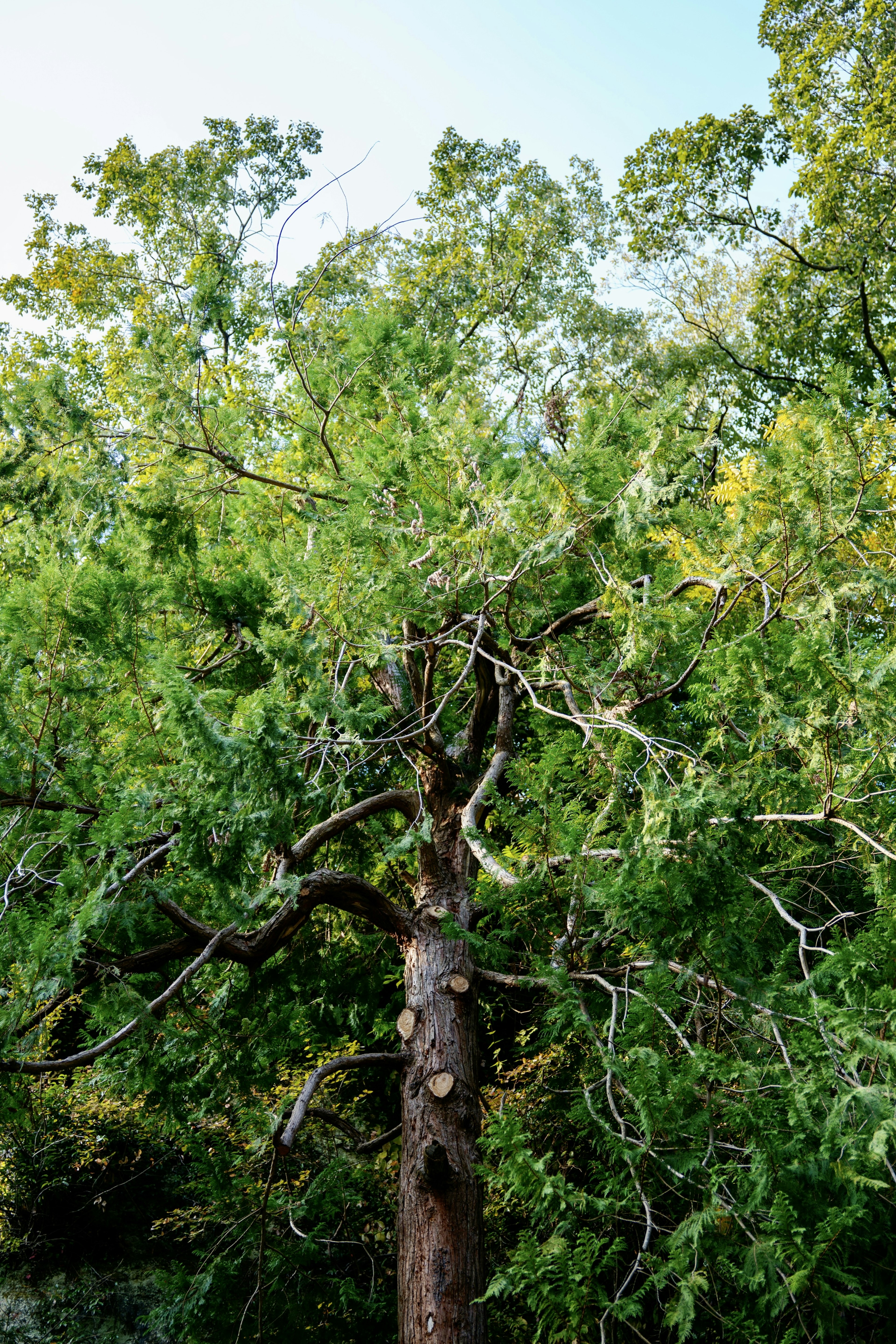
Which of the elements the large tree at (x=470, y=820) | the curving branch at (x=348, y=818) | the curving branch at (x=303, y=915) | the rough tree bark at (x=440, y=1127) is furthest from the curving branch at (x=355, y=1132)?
the curving branch at (x=348, y=818)

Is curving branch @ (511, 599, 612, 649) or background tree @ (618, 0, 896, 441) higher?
background tree @ (618, 0, 896, 441)

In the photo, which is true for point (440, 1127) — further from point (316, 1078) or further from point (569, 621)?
point (569, 621)

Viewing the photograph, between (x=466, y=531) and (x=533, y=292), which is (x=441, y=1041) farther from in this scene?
(x=533, y=292)

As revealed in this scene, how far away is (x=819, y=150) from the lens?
10.7 m

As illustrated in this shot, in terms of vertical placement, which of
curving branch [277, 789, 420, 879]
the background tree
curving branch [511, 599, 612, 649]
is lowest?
curving branch [277, 789, 420, 879]

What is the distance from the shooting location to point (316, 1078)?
4.78 m

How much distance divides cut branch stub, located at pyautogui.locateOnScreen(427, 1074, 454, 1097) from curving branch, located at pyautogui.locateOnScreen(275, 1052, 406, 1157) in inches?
10.8

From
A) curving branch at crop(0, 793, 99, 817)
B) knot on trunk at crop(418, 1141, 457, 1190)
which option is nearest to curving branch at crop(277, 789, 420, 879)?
curving branch at crop(0, 793, 99, 817)

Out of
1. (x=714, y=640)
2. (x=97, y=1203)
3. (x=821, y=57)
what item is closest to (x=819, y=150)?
(x=821, y=57)

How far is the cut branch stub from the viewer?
501 cm

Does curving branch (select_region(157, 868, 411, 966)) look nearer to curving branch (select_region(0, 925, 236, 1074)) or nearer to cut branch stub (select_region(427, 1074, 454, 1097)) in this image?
curving branch (select_region(0, 925, 236, 1074))

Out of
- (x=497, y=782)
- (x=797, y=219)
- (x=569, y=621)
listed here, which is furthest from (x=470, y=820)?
(x=797, y=219)

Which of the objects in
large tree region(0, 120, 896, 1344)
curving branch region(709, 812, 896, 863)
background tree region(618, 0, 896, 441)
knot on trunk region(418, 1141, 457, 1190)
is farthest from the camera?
background tree region(618, 0, 896, 441)

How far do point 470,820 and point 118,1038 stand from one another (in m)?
2.17
